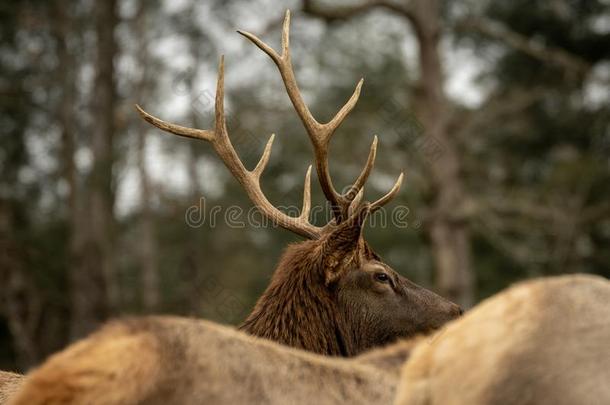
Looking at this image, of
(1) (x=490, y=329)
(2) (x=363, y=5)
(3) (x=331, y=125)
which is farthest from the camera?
(2) (x=363, y=5)

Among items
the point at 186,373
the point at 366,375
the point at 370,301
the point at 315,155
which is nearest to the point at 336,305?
the point at 370,301

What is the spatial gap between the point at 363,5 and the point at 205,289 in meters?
9.33

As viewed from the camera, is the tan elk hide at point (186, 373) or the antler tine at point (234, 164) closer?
the tan elk hide at point (186, 373)

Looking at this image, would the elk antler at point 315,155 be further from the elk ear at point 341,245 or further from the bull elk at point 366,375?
the bull elk at point 366,375

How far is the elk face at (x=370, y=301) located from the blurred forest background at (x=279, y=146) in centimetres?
872

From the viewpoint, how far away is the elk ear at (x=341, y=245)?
5770 mm

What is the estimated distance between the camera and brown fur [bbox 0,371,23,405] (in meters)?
4.67

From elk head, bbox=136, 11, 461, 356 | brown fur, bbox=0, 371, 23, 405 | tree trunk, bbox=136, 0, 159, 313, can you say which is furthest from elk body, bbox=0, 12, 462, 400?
tree trunk, bbox=136, 0, 159, 313

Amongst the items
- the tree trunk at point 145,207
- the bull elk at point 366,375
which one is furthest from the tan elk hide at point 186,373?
the tree trunk at point 145,207

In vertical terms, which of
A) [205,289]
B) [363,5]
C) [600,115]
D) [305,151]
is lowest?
[205,289]

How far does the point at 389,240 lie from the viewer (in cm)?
2667

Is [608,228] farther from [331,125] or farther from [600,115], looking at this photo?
[331,125]

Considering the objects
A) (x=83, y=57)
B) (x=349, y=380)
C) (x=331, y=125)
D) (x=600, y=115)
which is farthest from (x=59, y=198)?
(x=349, y=380)

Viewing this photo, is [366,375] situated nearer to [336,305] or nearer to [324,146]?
[336,305]
